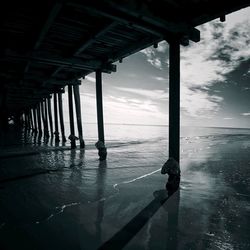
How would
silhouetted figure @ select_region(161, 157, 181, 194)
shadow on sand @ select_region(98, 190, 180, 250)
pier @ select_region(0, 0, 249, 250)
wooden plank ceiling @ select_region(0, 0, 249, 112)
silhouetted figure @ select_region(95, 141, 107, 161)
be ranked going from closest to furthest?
shadow on sand @ select_region(98, 190, 180, 250) < pier @ select_region(0, 0, 249, 250) < wooden plank ceiling @ select_region(0, 0, 249, 112) < silhouetted figure @ select_region(161, 157, 181, 194) < silhouetted figure @ select_region(95, 141, 107, 161)

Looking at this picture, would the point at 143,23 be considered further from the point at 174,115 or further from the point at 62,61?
the point at 62,61

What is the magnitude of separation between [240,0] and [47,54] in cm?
543

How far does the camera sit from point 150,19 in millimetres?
4355

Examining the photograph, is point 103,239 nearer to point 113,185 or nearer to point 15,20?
point 113,185

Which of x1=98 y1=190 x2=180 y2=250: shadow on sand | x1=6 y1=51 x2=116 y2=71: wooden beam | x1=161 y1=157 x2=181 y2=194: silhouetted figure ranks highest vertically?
x1=6 y1=51 x2=116 y2=71: wooden beam

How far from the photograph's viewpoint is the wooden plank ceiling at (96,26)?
4.20 meters

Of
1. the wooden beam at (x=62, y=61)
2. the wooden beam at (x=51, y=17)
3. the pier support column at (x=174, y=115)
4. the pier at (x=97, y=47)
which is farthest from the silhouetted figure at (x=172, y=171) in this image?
the wooden beam at (x=62, y=61)

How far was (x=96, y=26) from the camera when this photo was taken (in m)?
5.17

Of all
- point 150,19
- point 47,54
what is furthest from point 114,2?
point 47,54

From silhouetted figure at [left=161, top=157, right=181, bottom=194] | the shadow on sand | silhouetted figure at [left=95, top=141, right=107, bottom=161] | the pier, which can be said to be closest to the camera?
the shadow on sand

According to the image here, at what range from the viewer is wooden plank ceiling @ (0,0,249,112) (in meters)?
4.20

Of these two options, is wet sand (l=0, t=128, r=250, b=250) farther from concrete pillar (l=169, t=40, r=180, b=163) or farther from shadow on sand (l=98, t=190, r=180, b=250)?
concrete pillar (l=169, t=40, r=180, b=163)

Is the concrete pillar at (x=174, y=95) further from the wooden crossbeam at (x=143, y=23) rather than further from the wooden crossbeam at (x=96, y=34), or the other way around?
the wooden crossbeam at (x=96, y=34)

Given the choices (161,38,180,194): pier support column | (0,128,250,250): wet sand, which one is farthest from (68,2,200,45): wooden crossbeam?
(0,128,250,250): wet sand
